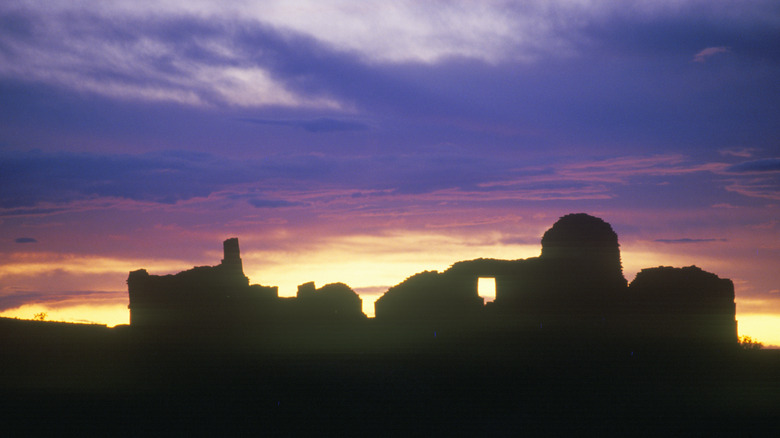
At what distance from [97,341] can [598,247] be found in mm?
20787

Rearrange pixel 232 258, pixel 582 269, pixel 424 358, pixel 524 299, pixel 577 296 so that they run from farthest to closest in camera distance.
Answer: pixel 232 258 → pixel 582 269 → pixel 577 296 → pixel 524 299 → pixel 424 358

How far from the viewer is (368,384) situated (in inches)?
1173

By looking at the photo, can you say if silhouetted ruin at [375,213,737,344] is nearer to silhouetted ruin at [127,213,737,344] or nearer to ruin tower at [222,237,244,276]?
silhouetted ruin at [127,213,737,344]

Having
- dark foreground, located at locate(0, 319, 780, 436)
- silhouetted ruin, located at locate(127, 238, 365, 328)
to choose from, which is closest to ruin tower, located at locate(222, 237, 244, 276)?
silhouetted ruin, located at locate(127, 238, 365, 328)

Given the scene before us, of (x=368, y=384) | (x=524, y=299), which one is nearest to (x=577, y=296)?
(x=524, y=299)

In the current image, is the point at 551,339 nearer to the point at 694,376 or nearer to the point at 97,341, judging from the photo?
the point at 694,376

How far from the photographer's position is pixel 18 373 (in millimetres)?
28969

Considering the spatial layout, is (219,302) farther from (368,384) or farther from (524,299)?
(524,299)

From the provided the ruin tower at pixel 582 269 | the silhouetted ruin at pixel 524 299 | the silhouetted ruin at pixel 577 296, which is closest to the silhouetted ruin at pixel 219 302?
the silhouetted ruin at pixel 524 299

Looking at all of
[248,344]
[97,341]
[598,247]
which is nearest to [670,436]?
[598,247]

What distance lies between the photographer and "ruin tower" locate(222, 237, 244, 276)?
3603cm

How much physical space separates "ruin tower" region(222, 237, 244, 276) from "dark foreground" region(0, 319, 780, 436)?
3554 millimetres

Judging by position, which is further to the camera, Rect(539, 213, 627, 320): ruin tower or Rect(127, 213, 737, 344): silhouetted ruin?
Rect(539, 213, 627, 320): ruin tower

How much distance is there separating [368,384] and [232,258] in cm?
1014
